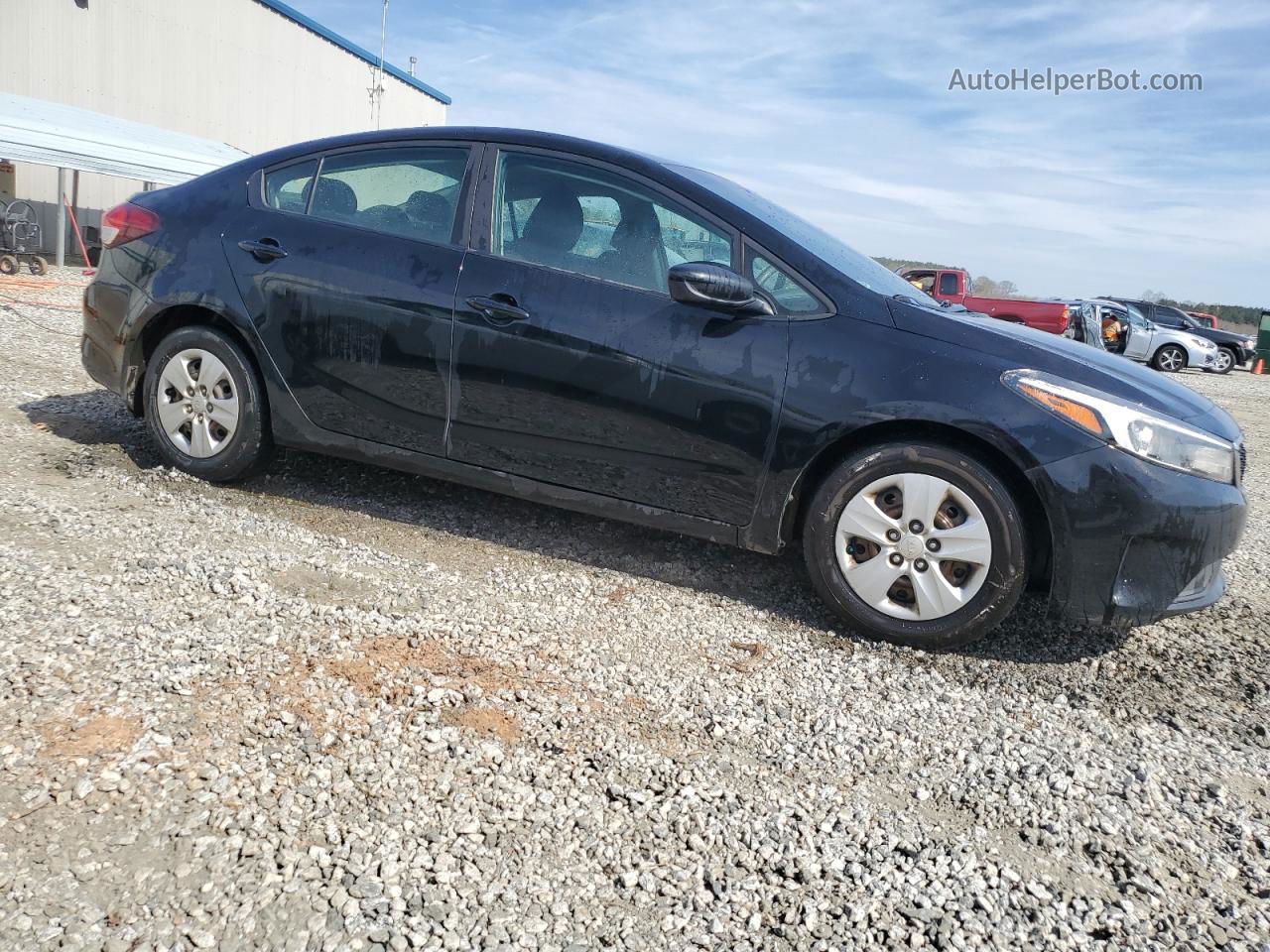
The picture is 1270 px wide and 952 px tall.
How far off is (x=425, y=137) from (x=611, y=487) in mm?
1762

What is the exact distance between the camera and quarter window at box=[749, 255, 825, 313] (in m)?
3.68

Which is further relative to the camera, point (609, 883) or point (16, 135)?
point (16, 135)

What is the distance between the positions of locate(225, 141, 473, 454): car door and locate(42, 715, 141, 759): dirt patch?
1.86m

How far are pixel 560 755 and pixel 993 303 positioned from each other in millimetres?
19278

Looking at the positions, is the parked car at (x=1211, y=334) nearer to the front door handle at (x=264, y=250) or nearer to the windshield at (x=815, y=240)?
the windshield at (x=815, y=240)

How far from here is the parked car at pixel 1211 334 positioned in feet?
88.3

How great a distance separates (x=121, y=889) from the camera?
193cm

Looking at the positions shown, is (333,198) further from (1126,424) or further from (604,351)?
(1126,424)

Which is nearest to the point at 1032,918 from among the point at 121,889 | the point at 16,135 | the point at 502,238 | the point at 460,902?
the point at 460,902

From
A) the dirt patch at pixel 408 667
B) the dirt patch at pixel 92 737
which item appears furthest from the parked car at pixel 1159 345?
the dirt patch at pixel 92 737

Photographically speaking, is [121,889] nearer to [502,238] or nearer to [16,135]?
[502,238]

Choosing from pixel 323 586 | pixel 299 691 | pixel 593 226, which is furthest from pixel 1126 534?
pixel 323 586

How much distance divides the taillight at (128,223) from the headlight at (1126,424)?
12.5 ft

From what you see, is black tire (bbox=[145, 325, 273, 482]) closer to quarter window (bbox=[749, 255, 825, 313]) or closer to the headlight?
quarter window (bbox=[749, 255, 825, 313])
